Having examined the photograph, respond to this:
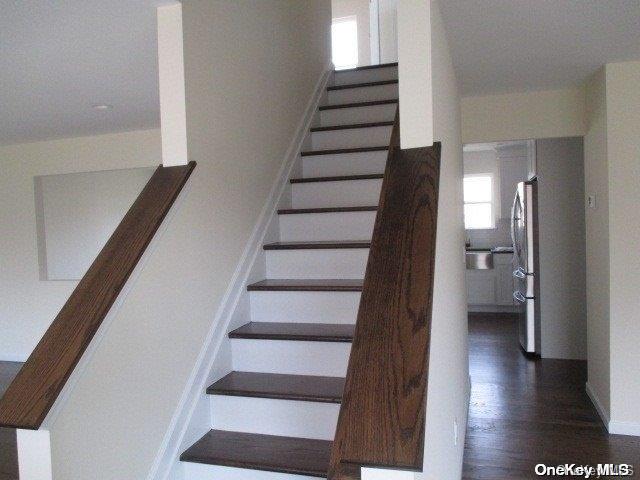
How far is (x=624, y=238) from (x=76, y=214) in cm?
515

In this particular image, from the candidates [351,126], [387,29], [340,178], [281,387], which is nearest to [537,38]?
[351,126]

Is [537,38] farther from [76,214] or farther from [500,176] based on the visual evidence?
[500,176]

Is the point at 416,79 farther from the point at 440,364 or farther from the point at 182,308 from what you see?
the point at 182,308

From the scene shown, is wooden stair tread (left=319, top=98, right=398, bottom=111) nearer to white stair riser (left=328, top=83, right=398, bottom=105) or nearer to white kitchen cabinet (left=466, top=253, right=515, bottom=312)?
white stair riser (left=328, top=83, right=398, bottom=105)

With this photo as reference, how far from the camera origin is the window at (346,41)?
727 cm

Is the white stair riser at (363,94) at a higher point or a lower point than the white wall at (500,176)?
higher

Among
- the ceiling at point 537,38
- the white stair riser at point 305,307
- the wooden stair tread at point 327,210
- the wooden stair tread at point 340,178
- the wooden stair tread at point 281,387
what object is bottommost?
the wooden stair tread at point 281,387

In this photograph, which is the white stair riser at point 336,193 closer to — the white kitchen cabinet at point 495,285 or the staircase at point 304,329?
the staircase at point 304,329

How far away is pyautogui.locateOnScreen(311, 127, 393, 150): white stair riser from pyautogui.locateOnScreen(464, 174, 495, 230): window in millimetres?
4742

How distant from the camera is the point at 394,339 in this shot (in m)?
1.20

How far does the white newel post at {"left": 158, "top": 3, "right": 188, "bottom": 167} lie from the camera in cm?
212

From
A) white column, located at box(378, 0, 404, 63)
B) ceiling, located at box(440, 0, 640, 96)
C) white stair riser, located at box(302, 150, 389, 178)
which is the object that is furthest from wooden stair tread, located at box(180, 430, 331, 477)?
white column, located at box(378, 0, 404, 63)

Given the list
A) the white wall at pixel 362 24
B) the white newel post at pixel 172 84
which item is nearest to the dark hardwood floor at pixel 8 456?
the white newel post at pixel 172 84

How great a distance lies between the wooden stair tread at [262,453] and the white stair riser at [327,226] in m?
1.23
